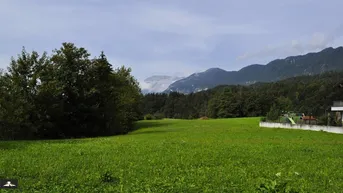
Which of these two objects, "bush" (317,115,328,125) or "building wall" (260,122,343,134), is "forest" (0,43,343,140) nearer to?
"building wall" (260,122,343,134)

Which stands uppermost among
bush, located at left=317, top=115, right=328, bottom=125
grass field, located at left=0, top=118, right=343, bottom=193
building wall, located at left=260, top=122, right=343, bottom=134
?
bush, located at left=317, top=115, right=328, bottom=125

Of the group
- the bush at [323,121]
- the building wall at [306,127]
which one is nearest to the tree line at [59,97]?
the building wall at [306,127]

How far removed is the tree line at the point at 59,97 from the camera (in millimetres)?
40031

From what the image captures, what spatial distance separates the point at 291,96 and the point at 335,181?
14897 cm

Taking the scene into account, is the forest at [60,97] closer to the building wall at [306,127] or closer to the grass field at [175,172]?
the building wall at [306,127]

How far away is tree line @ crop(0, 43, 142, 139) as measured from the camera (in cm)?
4003

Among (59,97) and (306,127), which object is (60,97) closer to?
(59,97)

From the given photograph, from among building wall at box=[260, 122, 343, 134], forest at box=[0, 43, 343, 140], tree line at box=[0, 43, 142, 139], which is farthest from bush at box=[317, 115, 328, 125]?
tree line at box=[0, 43, 142, 139]

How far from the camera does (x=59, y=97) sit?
148ft

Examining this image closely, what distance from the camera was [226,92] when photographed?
485 feet

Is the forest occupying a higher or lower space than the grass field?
higher

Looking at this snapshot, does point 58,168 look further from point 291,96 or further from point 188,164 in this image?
point 291,96

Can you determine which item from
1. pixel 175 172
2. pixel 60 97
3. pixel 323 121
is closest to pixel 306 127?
pixel 323 121

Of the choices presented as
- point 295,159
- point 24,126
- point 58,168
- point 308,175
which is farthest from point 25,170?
point 24,126
